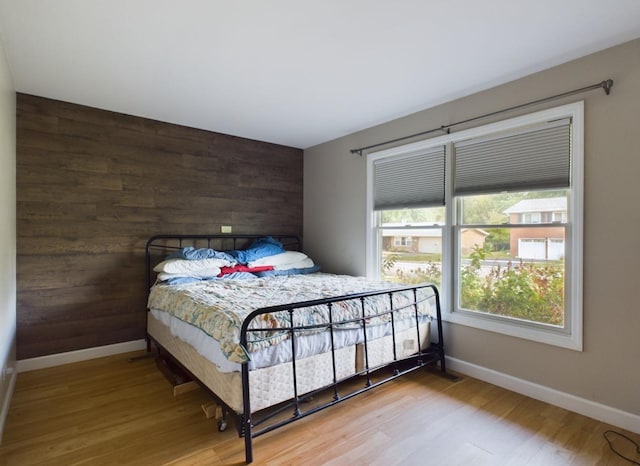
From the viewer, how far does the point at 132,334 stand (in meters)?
3.48

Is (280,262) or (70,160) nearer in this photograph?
(70,160)

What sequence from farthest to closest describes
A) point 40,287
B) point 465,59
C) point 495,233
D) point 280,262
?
point 280,262
point 40,287
point 495,233
point 465,59

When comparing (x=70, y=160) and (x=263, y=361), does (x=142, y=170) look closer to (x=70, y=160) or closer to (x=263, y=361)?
(x=70, y=160)

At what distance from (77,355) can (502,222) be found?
12.9 feet

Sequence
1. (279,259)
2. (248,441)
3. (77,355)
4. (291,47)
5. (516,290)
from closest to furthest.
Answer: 1. (248,441)
2. (291,47)
3. (516,290)
4. (77,355)
5. (279,259)

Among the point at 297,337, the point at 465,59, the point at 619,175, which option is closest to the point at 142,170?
the point at 297,337

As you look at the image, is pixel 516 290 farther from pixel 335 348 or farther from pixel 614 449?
pixel 335 348

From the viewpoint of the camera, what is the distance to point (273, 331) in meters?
1.97

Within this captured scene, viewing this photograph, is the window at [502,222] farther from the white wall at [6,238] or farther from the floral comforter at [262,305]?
the white wall at [6,238]

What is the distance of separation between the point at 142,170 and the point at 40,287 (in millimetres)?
1378

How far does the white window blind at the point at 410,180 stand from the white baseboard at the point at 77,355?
9.47ft

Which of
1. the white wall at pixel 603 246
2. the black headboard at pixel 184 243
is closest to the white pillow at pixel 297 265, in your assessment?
the black headboard at pixel 184 243

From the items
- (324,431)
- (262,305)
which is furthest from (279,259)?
(324,431)

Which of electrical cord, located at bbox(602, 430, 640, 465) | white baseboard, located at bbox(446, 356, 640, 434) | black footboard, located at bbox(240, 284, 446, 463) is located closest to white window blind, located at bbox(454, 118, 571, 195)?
black footboard, located at bbox(240, 284, 446, 463)
